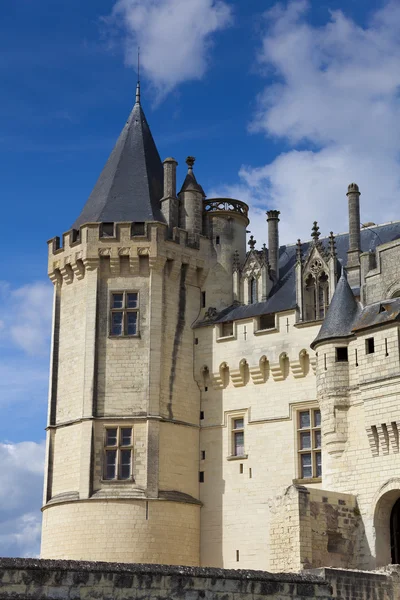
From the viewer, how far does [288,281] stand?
32938 millimetres

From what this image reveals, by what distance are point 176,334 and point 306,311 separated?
13.0 ft

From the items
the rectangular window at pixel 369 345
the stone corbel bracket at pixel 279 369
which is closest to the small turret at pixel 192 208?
the stone corbel bracket at pixel 279 369

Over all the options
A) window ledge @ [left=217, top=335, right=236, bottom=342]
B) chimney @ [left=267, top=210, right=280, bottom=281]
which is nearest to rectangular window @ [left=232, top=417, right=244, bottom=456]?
window ledge @ [left=217, top=335, right=236, bottom=342]

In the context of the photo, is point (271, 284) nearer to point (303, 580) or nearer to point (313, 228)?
point (313, 228)

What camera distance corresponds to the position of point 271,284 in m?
33.1

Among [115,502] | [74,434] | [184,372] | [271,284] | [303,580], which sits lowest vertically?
[303,580]

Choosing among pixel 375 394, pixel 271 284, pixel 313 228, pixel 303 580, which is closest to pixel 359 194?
pixel 313 228

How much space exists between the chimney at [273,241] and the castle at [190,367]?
55 mm

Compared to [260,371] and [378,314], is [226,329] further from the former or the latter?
[378,314]

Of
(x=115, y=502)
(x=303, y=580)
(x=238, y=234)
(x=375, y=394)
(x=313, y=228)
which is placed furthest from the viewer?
(x=238, y=234)

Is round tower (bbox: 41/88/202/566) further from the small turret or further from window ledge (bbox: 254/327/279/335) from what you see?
window ledge (bbox: 254/327/279/335)

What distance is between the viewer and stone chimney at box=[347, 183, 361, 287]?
30.8m

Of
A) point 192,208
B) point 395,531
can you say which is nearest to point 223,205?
point 192,208

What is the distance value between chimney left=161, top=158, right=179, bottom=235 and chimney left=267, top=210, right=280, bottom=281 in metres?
3.03
